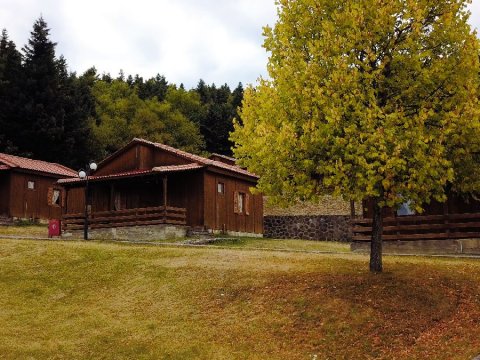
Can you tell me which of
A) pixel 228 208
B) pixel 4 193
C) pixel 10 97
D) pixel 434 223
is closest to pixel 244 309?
pixel 434 223

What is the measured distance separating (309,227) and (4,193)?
21418 mm

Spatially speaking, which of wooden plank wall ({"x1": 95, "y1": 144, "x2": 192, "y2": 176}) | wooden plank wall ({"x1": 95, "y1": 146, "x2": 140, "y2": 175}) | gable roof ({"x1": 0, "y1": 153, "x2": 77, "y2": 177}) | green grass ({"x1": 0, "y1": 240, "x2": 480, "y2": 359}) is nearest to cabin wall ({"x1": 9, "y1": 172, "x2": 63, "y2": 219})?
gable roof ({"x1": 0, "y1": 153, "x2": 77, "y2": 177})

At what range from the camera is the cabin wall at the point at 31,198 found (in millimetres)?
39125

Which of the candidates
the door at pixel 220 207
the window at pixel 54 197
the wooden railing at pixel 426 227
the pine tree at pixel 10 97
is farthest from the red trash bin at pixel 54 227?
the pine tree at pixel 10 97

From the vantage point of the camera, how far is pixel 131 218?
1270 inches

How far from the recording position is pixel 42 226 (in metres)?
40.1

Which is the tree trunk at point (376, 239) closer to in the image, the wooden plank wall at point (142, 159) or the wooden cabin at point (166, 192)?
the wooden cabin at point (166, 192)

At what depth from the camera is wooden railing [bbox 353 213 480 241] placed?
2194 centimetres

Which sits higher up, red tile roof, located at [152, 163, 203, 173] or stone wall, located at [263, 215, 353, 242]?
red tile roof, located at [152, 163, 203, 173]

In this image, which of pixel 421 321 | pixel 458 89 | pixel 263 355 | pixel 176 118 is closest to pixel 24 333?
pixel 263 355

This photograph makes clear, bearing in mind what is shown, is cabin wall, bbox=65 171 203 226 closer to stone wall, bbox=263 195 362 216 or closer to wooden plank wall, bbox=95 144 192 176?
wooden plank wall, bbox=95 144 192 176

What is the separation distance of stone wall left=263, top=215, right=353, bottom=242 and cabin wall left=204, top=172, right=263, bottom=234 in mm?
2548

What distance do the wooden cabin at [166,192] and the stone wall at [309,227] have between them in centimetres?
271

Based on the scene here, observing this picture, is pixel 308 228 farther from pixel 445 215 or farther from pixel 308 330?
pixel 308 330
